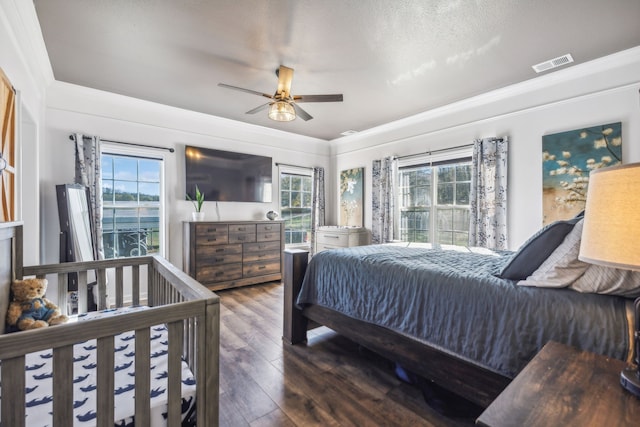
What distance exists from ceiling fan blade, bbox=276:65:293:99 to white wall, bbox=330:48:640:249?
7.46 feet

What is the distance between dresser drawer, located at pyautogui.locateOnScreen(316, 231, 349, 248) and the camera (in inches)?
200

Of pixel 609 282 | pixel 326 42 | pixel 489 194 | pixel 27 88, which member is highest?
pixel 326 42

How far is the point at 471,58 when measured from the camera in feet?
9.01

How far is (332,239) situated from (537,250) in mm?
3895

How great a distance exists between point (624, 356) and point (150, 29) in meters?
3.42

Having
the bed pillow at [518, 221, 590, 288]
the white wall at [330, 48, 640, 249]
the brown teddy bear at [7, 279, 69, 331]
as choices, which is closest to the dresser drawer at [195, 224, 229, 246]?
the brown teddy bear at [7, 279, 69, 331]

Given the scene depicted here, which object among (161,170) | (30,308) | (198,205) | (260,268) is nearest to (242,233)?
(260,268)

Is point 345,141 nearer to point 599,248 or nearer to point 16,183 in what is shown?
point 16,183

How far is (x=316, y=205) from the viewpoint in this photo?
5.70m

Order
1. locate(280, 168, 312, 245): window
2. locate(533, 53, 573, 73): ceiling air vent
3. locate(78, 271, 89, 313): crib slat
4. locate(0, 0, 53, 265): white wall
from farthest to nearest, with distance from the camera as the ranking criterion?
locate(280, 168, 312, 245): window < locate(533, 53, 573, 73): ceiling air vent < locate(0, 0, 53, 265): white wall < locate(78, 271, 89, 313): crib slat

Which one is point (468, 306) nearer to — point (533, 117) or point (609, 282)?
point (609, 282)

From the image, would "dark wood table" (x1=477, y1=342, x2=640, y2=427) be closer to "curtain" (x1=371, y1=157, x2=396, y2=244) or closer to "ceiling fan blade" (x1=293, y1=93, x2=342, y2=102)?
"ceiling fan blade" (x1=293, y1=93, x2=342, y2=102)

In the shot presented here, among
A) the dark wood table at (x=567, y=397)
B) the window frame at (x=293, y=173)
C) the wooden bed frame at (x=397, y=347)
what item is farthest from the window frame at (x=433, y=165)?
the dark wood table at (x=567, y=397)

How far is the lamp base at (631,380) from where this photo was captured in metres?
0.83
